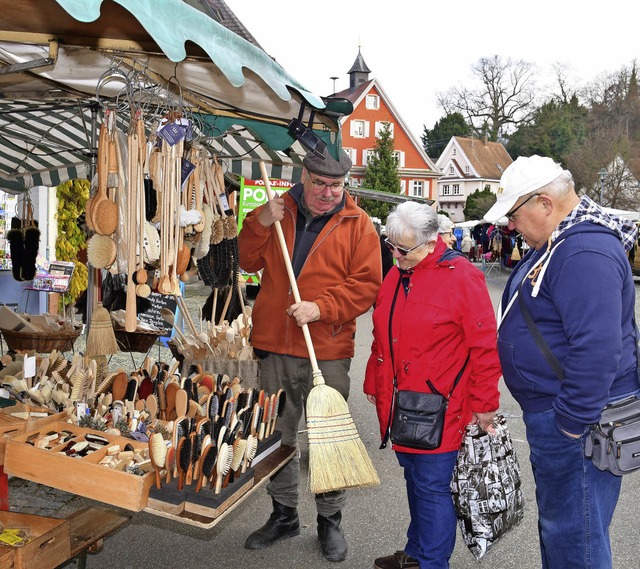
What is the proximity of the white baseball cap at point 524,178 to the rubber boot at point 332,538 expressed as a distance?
1933 millimetres

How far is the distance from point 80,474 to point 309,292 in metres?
1.50

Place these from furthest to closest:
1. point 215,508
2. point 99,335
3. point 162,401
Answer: point 99,335 < point 162,401 < point 215,508

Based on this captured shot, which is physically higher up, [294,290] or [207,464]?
[294,290]

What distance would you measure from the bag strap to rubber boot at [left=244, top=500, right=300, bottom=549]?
1858 mm

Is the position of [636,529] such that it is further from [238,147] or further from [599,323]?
[238,147]

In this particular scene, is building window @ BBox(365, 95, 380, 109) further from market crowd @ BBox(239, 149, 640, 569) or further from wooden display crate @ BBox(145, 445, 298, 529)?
wooden display crate @ BBox(145, 445, 298, 529)

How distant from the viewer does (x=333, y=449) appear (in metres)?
2.93

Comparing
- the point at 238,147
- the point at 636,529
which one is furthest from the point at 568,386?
the point at 238,147

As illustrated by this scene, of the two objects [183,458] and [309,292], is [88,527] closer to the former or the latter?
[183,458]

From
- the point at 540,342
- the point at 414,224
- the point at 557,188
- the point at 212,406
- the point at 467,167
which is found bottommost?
the point at 212,406

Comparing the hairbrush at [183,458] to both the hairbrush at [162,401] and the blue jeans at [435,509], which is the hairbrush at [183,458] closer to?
the hairbrush at [162,401]

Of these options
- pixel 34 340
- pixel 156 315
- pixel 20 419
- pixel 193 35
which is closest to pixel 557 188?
pixel 193 35

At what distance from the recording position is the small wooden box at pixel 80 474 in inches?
87.1

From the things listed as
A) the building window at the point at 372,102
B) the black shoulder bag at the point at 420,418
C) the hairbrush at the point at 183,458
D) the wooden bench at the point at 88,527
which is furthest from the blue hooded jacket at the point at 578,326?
the building window at the point at 372,102
